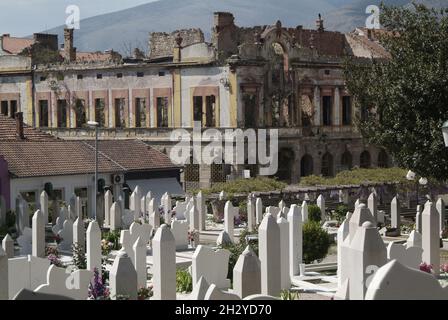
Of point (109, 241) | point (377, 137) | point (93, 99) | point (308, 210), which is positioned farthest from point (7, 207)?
point (93, 99)

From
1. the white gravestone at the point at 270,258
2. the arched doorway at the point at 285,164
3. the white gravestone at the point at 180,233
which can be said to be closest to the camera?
the white gravestone at the point at 270,258

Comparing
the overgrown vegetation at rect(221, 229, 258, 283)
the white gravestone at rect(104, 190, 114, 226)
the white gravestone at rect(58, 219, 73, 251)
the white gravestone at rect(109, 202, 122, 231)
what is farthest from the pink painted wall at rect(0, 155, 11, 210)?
the overgrown vegetation at rect(221, 229, 258, 283)

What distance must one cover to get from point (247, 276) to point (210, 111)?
37828mm

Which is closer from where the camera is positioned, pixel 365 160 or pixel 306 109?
pixel 306 109

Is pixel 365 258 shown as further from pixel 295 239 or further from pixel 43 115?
pixel 43 115

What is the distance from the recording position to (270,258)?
15641mm

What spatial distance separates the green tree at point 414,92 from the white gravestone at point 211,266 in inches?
515

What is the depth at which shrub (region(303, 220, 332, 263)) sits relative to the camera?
2211cm

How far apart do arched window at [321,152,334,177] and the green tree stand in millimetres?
23297

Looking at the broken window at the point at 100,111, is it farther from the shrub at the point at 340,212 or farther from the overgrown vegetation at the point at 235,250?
the overgrown vegetation at the point at 235,250

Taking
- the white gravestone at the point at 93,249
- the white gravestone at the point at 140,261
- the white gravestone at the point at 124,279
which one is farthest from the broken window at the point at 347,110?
the white gravestone at the point at 124,279

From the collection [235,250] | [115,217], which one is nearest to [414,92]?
[115,217]

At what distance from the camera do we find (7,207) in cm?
3081

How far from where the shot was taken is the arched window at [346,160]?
56.5 metres
